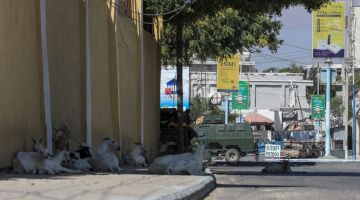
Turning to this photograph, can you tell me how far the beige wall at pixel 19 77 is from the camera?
11.1 meters

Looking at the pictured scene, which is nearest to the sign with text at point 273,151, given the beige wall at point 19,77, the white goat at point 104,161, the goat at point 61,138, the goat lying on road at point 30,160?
the white goat at point 104,161


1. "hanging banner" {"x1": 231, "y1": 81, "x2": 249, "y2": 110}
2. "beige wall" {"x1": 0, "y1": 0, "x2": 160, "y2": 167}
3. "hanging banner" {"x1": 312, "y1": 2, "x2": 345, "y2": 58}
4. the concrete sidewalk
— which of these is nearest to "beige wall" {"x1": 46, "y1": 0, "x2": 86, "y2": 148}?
"beige wall" {"x1": 0, "y1": 0, "x2": 160, "y2": 167}

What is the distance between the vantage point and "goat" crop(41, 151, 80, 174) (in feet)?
37.7

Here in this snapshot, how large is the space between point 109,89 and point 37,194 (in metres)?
10.1

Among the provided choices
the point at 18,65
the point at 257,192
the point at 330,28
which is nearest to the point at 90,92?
the point at 18,65


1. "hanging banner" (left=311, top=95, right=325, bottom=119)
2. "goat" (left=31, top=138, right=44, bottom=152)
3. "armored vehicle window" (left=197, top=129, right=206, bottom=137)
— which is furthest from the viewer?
"hanging banner" (left=311, top=95, right=325, bottom=119)

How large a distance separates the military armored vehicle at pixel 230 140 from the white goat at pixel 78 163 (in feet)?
71.5

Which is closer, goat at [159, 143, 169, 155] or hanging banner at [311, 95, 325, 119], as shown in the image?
goat at [159, 143, 169, 155]

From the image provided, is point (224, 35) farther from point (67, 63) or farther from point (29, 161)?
point (29, 161)

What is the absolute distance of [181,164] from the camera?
13.5 metres

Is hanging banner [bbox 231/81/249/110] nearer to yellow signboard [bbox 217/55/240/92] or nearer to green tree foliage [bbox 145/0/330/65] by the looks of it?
yellow signboard [bbox 217/55/240/92]

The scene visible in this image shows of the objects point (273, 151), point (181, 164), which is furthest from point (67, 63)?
point (273, 151)

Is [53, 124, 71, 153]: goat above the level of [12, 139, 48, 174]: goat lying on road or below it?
above

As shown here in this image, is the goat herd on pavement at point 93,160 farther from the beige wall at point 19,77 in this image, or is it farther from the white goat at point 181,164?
the beige wall at point 19,77
